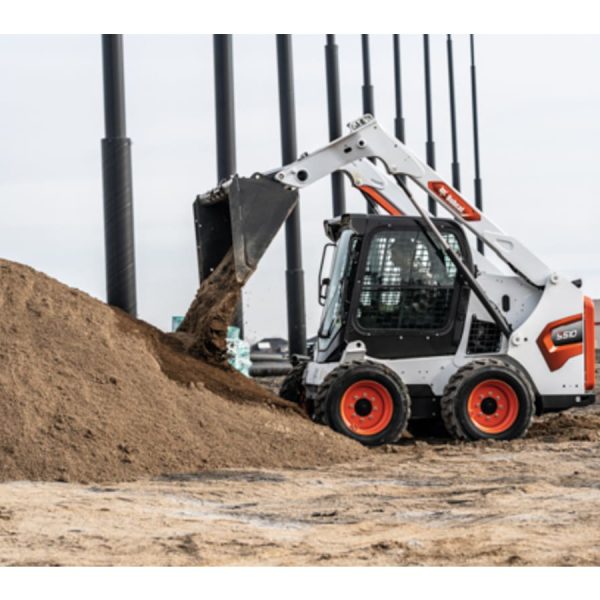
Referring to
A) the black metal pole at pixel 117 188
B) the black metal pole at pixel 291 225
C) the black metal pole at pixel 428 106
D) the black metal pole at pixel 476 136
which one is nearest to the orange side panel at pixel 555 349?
the black metal pole at pixel 117 188

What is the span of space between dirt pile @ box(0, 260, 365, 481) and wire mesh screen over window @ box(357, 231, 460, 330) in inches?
70.8

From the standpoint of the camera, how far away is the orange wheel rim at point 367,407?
15.6 metres

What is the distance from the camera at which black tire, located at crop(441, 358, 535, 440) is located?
16.0m

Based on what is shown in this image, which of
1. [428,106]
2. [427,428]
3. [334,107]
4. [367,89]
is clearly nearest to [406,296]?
[427,428]

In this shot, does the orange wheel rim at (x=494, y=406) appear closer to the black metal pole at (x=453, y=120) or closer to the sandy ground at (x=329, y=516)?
the sandy ground at (x=329, y=516)

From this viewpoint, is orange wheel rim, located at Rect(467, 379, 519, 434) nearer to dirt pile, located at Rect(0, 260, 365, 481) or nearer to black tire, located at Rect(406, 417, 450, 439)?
→ black tire, located at Rect(406, 417, 450, 439)

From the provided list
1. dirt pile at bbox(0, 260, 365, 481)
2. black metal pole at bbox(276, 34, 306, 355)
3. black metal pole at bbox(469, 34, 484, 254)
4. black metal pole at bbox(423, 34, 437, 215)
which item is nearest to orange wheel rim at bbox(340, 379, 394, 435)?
dirt pile at bbox(0, 260, 365, 481)

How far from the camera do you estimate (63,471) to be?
12844mm

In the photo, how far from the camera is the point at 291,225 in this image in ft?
88.2

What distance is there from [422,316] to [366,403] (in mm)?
1496

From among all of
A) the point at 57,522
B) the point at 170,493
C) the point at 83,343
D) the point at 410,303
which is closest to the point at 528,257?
the point at 410,303

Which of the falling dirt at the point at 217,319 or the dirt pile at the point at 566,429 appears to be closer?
the falling dirt at the point at 217,319

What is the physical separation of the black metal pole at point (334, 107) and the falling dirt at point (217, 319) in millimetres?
11010

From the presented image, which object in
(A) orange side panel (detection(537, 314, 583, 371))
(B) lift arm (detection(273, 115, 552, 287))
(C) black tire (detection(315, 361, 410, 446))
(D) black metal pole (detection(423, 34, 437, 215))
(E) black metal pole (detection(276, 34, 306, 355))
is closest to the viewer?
(C) black tire (detection(315, 361, 410, 446))
